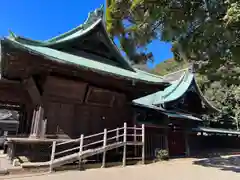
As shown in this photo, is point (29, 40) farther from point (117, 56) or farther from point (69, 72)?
point (117, 56)

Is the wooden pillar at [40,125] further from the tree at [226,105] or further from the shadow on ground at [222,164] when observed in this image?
the tree at [226,105]

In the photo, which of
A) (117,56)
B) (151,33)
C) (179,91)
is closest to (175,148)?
(179,91)

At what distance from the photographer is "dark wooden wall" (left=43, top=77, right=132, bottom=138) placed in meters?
8.41

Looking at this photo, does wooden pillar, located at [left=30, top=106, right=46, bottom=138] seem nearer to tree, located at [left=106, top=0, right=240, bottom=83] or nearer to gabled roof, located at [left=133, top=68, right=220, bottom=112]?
tree, located at [left=106, top=0, right=240, bottom=83]

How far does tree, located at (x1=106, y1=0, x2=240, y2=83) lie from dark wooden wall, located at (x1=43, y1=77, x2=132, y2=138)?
3083mm

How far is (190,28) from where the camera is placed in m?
5.70

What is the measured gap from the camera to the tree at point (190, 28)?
4.82 metres

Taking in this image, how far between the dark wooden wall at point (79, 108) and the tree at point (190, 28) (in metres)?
3.08

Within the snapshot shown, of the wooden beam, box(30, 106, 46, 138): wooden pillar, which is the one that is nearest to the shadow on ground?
box(30, 106, 46, 138): wooden pillar

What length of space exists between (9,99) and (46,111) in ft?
13.3

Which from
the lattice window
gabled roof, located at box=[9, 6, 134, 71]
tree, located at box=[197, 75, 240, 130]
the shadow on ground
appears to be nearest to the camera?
the lattice window

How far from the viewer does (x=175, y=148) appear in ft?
48.2

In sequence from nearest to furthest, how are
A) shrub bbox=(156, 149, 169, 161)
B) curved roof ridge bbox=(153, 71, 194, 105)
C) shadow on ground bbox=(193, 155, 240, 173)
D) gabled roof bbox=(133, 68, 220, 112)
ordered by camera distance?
shadow on ground bbox=(193, 155, 240, 173) → shrub bbox=(156, 149, 169, 161) → gabled roof bbox=(133, 68, 220, 112) → curved roof ridge bbox=(153, 71, 194, 105)

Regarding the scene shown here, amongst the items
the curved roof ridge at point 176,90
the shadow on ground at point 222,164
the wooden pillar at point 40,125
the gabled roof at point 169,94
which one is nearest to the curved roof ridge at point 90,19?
the wooden pillar at point 40,125
